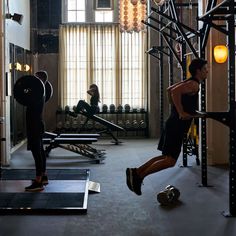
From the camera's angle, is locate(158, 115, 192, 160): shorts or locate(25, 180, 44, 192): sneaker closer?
locate(158, 115, 192, 160): shorts

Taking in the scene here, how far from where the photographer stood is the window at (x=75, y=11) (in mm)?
11859

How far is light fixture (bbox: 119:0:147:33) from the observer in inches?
371

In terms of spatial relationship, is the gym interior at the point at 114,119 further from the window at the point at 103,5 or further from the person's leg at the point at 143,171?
the person's leg at the point at 143,171

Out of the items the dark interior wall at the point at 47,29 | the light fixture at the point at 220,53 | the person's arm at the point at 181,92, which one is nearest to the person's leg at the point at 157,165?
the person's arm at the point at 181,92

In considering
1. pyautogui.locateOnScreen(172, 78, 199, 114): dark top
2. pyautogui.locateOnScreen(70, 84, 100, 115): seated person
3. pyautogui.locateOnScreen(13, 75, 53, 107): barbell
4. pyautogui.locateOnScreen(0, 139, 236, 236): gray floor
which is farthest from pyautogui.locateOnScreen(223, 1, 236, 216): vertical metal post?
pyautogui.locateOnScreen(70, 84, 100, 115): seated person

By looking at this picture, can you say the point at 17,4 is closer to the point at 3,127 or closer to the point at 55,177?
the point at 3,127

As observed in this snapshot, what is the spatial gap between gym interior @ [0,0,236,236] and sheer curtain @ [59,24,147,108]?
0.02 metres

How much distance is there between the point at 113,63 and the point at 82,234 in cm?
802

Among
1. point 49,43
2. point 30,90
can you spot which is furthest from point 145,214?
point 49,43

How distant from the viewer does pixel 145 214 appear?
15.0 feet

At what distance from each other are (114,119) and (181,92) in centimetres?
710

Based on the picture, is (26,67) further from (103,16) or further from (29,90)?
(29,90)

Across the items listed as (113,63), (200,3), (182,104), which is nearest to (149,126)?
(113,63)

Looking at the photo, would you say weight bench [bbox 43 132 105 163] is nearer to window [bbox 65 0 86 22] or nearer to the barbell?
the barbell
